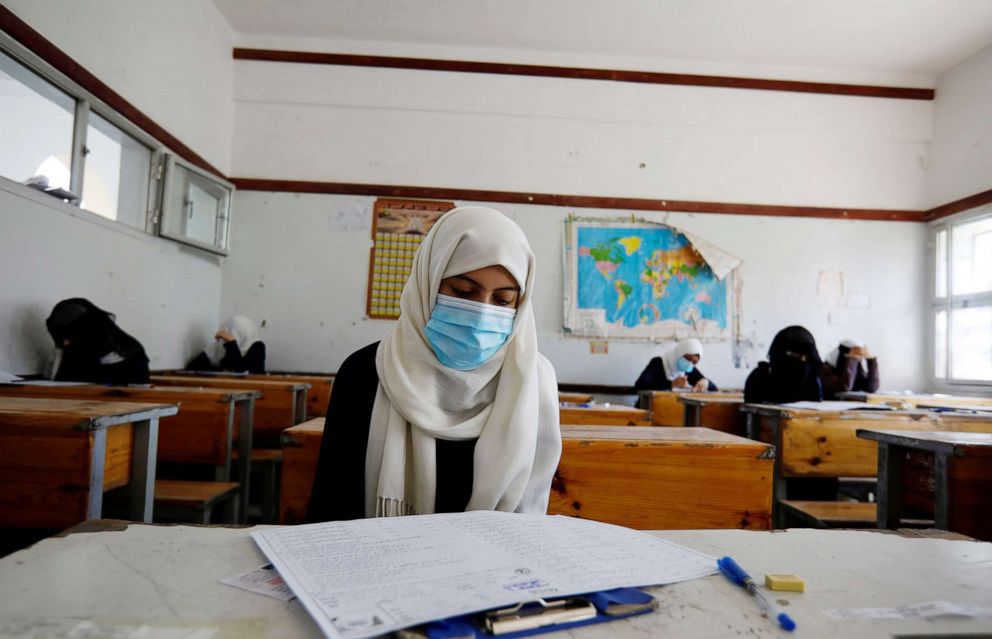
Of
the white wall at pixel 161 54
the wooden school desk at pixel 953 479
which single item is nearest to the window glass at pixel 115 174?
the white wall at pixel 161 54

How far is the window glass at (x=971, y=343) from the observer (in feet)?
14.8

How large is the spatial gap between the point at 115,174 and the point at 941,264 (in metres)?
6.39

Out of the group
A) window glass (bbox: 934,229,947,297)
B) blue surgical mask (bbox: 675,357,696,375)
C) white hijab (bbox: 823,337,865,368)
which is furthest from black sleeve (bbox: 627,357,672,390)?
window glass (bbox: 934,229,947,297)

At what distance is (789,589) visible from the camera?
0.52m

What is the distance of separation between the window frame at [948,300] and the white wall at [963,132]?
192mm

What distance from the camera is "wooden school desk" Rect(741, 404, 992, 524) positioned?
84.7 inches

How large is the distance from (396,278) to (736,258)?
9.63 feet

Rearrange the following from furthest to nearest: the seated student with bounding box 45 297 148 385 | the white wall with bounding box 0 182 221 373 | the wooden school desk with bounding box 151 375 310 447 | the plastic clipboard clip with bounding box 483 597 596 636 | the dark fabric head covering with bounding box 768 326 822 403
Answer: the dark fabric head covering with bounding box 768 326 822 403
the wooden school desk with bounding box 151 375 310 447
the seated student with bounding box 45 297 148 385
the white wall with bounding box 0 182 221 373
the plastic clipboard clip with bounding box 483 597 596 636

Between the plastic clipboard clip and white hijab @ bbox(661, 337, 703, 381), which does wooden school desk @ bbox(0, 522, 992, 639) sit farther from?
white hijab @ bbox(661, 337, 703, 381)

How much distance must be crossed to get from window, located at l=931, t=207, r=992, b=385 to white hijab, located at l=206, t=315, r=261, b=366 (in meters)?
5.83

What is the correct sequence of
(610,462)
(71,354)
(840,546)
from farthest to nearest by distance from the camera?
(71,354) < (610,462) < (840,546)

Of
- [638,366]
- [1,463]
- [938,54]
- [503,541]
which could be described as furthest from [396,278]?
[938,54]

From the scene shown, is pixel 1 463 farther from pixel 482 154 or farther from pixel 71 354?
pixel 482 154

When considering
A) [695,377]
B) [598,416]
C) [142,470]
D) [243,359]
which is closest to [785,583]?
[142,470]
